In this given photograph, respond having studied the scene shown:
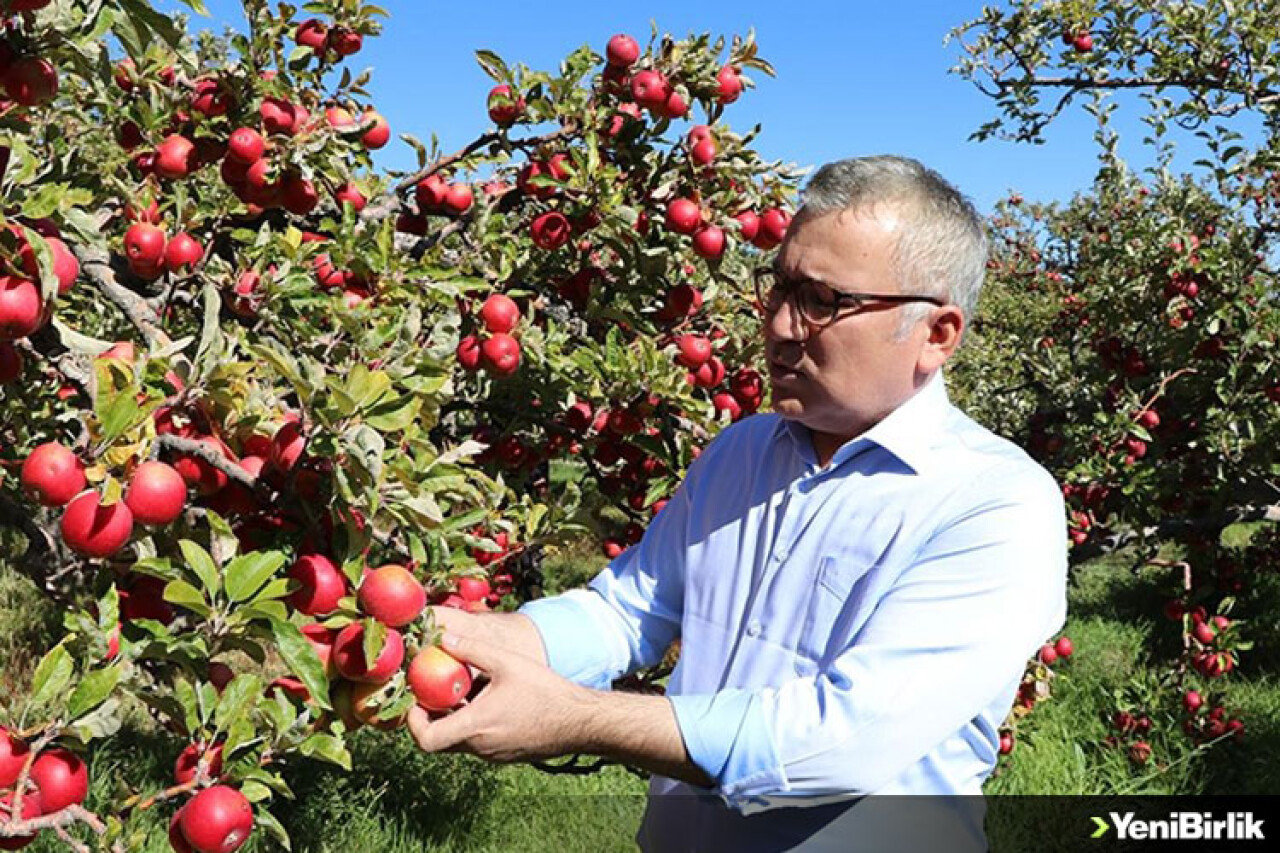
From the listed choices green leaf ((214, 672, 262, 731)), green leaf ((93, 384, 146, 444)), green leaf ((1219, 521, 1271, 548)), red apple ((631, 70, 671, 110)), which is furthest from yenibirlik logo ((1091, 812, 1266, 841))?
green leaf ((1219, 521, 1271, 548))

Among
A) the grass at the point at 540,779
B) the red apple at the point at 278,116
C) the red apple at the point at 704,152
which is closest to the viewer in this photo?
the red apple at the point at 278,116

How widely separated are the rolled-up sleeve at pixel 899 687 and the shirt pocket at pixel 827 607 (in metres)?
0.13

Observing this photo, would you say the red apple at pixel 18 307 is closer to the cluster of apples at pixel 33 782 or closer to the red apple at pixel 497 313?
the cluster of apples at pixel 33 782

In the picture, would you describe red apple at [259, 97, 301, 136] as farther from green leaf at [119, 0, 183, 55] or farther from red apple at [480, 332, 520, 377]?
green leaf at [119, 0, 183, 55]

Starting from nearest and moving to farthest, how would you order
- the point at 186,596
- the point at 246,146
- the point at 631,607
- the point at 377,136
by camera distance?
the point at 186,596 < the point at 631,607 < the point at 246,146 < the point at 377,136

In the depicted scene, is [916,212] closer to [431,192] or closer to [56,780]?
[56,780]

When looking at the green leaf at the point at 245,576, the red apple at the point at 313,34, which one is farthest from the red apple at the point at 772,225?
the green leaf at the point at 245,576

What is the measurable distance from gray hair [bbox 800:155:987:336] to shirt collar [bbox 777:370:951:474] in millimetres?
136

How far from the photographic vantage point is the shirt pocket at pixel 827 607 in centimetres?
182

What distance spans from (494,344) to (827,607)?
1182 millimetres

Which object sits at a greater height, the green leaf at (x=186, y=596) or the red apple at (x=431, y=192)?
the red apple at (x=431, y=192)

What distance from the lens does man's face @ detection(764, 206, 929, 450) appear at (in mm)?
1824

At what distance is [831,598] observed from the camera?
6.01 ft

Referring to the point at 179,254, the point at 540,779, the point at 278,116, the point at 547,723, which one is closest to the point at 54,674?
the point at 547,723
